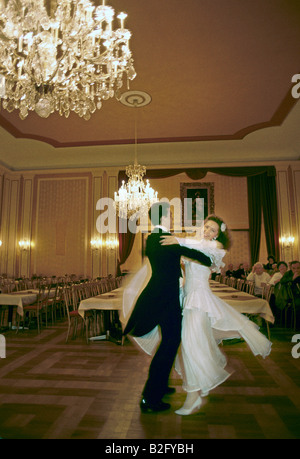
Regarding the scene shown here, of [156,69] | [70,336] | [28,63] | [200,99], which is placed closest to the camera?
[28,63]

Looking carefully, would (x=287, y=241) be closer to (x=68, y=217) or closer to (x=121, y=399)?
(x=68, y=217)

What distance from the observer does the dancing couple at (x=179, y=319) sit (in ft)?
8.39

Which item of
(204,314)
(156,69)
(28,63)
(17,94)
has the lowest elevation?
(204,314)

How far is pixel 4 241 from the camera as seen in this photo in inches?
438

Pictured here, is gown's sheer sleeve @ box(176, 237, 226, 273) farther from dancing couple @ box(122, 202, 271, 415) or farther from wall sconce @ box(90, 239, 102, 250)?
wall sconce @ box(90, 239, 102, 250)

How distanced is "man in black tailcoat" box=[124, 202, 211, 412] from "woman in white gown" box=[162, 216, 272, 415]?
10 centimetres

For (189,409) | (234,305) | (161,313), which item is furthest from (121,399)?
(234,305)

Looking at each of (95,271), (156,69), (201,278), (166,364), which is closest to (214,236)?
(201,278)

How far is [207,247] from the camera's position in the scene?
2.76 m

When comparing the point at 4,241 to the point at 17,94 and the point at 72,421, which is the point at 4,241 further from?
the point at 72,421

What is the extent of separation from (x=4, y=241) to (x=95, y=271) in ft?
10.9

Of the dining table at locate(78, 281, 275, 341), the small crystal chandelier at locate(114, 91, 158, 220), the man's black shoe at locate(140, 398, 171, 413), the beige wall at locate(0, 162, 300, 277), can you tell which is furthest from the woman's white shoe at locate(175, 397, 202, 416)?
the beige wall at locate(0, 162, 300, 277)
